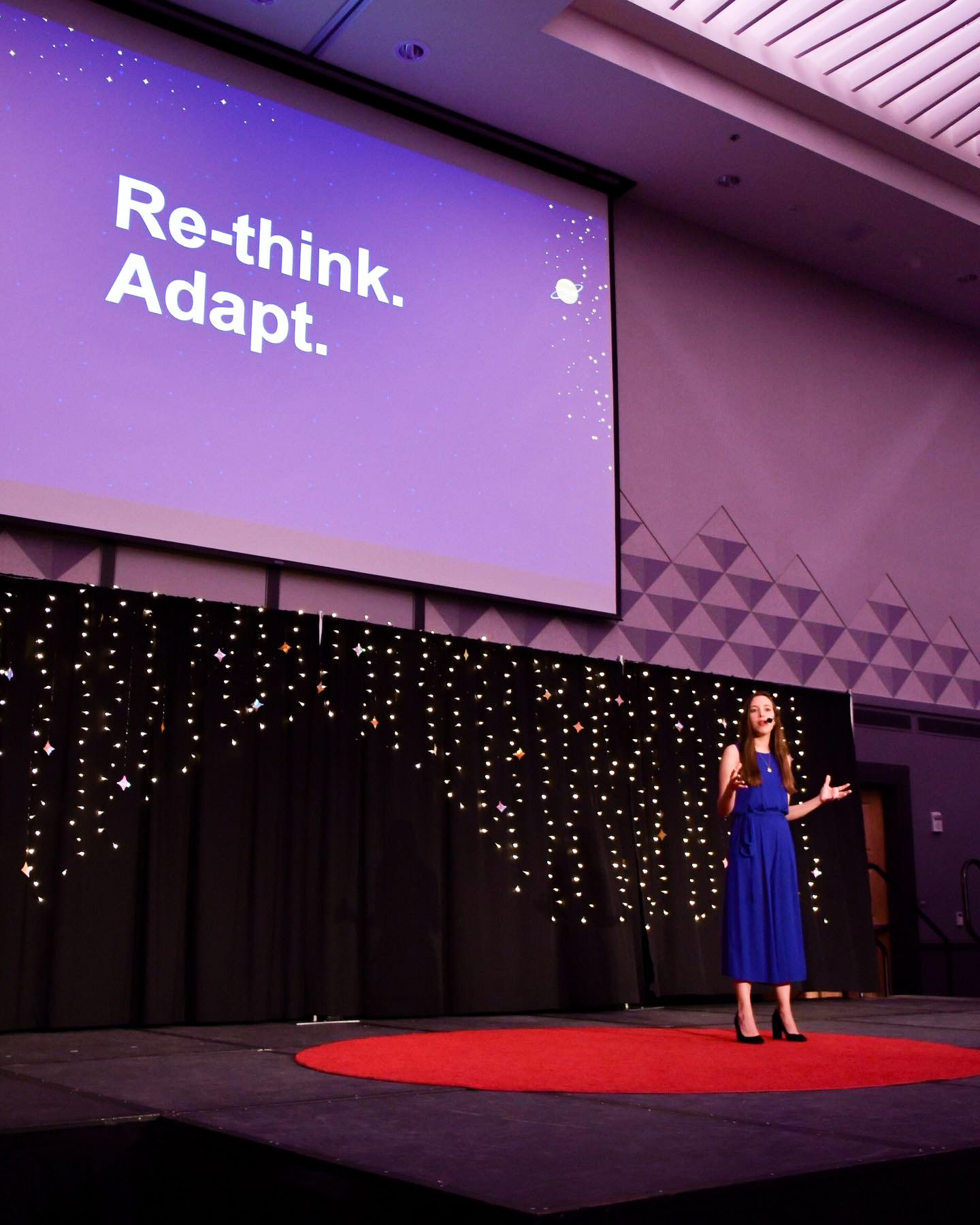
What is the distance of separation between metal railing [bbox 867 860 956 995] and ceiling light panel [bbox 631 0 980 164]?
14.9ft

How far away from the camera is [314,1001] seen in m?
5.28

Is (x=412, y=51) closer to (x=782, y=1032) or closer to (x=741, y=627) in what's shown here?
(x=741, y=627)

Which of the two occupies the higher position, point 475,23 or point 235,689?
point 475,23

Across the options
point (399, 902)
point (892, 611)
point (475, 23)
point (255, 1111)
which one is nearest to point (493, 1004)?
point (399, 902)

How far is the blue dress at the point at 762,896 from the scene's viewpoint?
170 inches

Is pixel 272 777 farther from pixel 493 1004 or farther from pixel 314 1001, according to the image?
pixel 493 1004

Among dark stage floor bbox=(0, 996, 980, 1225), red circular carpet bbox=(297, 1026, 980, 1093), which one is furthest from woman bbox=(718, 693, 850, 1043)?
dark stage floor bbox=(0, 996, 980, 1225)

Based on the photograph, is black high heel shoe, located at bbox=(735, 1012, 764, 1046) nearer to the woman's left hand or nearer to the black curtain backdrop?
the woman's left hand

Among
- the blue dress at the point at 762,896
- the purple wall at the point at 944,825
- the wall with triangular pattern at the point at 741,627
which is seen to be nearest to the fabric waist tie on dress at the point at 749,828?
the blue dress at the point at 762,896

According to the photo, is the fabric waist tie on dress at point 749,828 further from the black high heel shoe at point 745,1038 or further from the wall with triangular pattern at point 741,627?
the wall with triangular pattern at point 741,627

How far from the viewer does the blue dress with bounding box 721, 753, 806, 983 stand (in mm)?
4324

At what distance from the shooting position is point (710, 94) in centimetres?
665

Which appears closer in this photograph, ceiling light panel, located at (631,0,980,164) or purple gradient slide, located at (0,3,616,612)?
purple gradient slide, located at (0,3,616,612)

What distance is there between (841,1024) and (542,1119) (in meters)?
2.92
